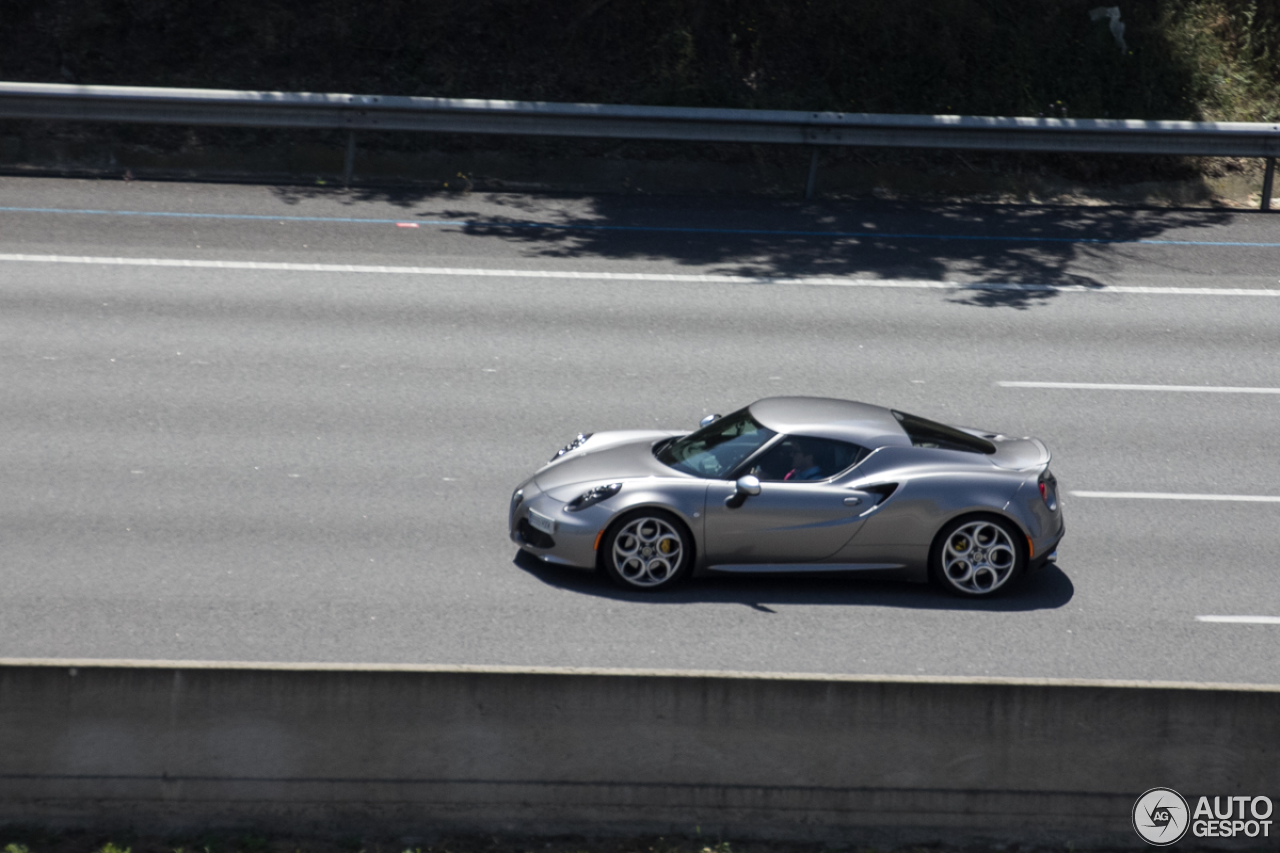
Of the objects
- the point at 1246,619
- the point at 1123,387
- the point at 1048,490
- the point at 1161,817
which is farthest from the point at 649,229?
the point at 1161,817

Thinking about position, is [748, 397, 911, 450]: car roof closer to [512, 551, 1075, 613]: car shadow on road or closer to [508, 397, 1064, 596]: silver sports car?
[508, 397, 1064, 596]: silver sports car

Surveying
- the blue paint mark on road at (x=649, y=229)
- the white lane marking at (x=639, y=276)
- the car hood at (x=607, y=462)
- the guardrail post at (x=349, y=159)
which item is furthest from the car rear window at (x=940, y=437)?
the guardrail post at (x=349, y=159)

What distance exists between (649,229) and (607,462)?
8044 millimetres

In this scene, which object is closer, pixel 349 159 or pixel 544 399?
pixel 544 399

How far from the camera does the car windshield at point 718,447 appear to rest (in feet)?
29.2

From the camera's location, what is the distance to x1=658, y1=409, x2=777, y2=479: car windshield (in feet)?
29.2

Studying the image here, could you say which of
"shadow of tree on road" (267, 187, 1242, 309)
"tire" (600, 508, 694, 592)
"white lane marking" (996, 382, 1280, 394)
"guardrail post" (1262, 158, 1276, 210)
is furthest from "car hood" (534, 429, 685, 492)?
"guardrail post" (1262, 158, 1276, 210)

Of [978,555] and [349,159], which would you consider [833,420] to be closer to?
[978,555]

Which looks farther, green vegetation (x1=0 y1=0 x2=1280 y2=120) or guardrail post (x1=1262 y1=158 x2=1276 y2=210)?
green vegetation (x1=0 y1=0 x2=1280 y2=120)

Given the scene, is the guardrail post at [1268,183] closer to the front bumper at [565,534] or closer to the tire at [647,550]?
the tire at [647,550]

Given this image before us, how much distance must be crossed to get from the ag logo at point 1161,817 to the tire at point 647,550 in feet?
10.7

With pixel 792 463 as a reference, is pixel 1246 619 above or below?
below

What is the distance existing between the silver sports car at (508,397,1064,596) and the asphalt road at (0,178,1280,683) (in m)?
0.24

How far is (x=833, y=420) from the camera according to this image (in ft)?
30.0
